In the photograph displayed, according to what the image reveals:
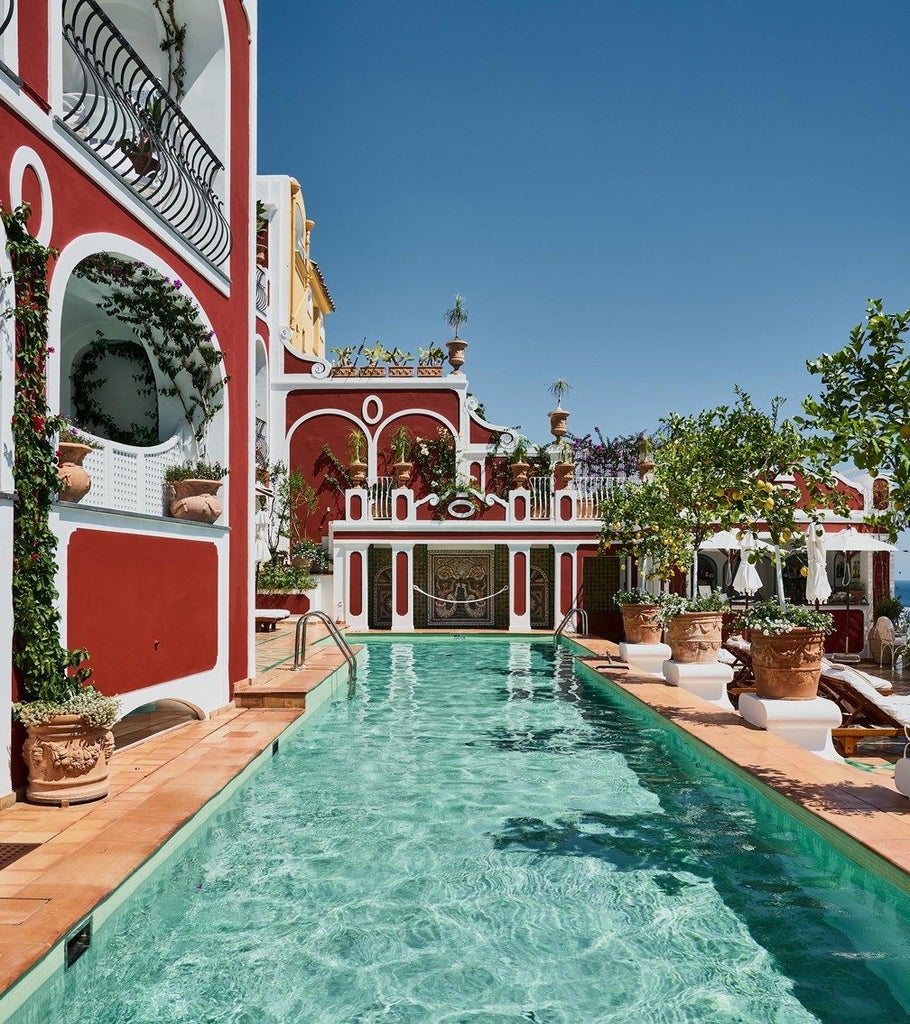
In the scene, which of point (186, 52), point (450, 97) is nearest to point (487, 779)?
point (186, 52)

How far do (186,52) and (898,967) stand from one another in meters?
10.2

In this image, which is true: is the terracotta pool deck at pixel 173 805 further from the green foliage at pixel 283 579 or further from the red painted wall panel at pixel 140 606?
the green foliage at pixel 283 579

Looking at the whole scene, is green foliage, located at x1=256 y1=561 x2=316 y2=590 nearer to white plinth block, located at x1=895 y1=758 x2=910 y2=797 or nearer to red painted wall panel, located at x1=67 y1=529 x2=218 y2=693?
red painted wall panel, located at x1=67 y1=529 x2=218 y2=693

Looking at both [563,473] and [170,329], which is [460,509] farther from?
[170,329]

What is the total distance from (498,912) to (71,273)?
590 centimetres

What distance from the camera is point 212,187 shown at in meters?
9.30

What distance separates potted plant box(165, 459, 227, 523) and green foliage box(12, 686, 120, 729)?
117 inches

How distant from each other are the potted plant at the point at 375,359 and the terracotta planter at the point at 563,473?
6061 millimetres

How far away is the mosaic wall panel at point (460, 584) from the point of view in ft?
70.3

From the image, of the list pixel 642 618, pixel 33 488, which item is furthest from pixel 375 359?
pixel 33 488

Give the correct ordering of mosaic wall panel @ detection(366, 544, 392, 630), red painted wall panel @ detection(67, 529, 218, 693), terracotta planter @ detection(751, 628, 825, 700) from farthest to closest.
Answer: mosaic wall panel @ detection(366, 544, 392, 630) → terracotta planter @ detection(751, 628, 825, 700) → red painted wall panel @ detection(67, 529, 218, 693)

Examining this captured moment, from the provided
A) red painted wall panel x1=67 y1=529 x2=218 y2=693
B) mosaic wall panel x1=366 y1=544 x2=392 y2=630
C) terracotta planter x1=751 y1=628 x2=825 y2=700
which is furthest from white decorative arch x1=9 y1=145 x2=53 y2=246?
mosaic wall panel x1=366 y1=544 x2=392 y2=630

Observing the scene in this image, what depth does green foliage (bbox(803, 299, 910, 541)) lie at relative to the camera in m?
4.37

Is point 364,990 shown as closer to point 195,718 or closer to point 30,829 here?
point 30,829
